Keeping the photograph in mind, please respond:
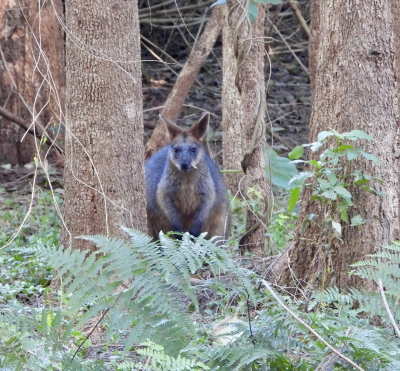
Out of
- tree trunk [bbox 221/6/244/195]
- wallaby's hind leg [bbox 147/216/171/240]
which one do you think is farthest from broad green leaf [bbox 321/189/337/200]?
tree trunk [bbox 221/6/244/195]

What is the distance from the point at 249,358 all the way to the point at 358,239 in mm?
1453

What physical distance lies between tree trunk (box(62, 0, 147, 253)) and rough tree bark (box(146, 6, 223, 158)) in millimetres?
4091

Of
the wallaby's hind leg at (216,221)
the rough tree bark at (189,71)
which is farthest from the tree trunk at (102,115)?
the rough tree bark at (189,71)

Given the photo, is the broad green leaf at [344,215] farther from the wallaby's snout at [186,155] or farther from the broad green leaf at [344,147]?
the wallaby's snout at [186,155]

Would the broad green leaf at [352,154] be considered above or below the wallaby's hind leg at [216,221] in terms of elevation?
above

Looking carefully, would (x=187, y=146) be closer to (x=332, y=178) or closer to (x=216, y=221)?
(x=216, y=221)

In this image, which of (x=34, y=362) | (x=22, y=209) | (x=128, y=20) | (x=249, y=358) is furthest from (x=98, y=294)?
(x=22, y=209)

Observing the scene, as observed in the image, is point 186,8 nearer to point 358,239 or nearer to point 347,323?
point 358,239

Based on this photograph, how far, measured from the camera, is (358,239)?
13.2ft

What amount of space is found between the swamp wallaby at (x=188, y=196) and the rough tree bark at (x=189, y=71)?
1816 millimetres

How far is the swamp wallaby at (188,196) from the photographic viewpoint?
7.15 m

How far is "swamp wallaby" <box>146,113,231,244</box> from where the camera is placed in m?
7.15

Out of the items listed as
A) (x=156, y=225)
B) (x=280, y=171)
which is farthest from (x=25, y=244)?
(x=280, y=171)

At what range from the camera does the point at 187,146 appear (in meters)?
7.14
